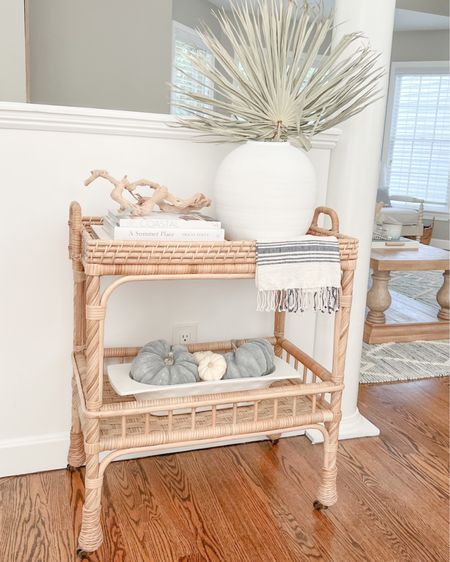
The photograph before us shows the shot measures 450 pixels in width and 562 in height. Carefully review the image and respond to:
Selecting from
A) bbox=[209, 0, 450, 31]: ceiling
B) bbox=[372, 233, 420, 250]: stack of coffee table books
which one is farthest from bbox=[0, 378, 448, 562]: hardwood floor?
bbox=[209, 0, 450, 31]: ceiling

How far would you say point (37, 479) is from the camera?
5.28 ft

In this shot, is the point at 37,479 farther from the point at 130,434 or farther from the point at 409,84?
the point at 409,84

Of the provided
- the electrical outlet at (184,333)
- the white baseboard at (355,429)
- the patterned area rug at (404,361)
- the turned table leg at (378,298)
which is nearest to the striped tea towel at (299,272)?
the electrical outlet at (184,333)

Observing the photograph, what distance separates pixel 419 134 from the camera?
693 centimetres

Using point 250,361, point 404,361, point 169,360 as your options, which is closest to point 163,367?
point 169,360

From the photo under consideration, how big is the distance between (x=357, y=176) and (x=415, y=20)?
5.45 metres

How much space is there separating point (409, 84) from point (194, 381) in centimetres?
647

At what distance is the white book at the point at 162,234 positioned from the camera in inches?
48.8

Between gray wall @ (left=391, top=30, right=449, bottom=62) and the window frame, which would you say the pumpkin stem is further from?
gray wall @ (left=391, top=30, right=449, bottom=62)

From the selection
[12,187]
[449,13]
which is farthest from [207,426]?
[449,13]

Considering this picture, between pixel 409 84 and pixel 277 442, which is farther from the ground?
pixel 409 84

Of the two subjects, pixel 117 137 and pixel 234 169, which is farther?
pixel 117 137

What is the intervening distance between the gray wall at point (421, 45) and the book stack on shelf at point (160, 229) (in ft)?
20.5

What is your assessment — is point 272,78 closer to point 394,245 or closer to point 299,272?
point 299,272
